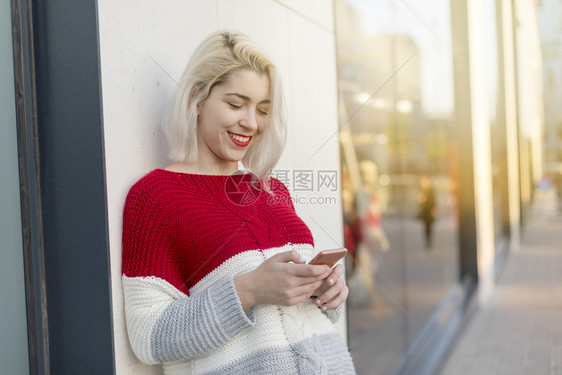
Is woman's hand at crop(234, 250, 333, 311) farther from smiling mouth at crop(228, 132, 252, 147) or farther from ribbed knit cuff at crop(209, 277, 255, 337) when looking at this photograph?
smiling mouth at crop(228, 132, 252, 147)

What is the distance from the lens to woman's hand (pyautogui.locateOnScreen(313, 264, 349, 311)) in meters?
1.49

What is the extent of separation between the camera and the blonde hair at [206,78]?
57.5 inches

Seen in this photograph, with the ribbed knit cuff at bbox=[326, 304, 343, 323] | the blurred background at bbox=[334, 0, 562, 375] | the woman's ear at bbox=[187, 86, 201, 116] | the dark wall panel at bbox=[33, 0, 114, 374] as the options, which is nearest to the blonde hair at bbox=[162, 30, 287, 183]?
the woman's ear at bbox=[187, 86, 201, 116]

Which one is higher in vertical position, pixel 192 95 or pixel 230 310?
pixel 192 95

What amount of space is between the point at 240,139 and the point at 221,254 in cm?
29

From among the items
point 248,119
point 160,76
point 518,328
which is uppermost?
point 160,76

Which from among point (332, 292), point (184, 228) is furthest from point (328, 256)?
point (184, 228)

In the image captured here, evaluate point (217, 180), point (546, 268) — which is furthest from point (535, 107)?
point (217, 180)

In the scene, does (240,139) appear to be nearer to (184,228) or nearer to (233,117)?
(233,117)

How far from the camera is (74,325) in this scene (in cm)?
143

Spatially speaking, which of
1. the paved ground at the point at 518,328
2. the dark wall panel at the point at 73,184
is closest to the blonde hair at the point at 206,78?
the dark wall panel at the point at 73,184

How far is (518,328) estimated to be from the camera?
5191mm

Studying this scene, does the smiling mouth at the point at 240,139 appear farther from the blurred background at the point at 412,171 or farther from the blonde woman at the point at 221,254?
the blurred background at the point at 412,171

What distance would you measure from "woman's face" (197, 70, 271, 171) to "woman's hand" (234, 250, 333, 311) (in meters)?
0.32
